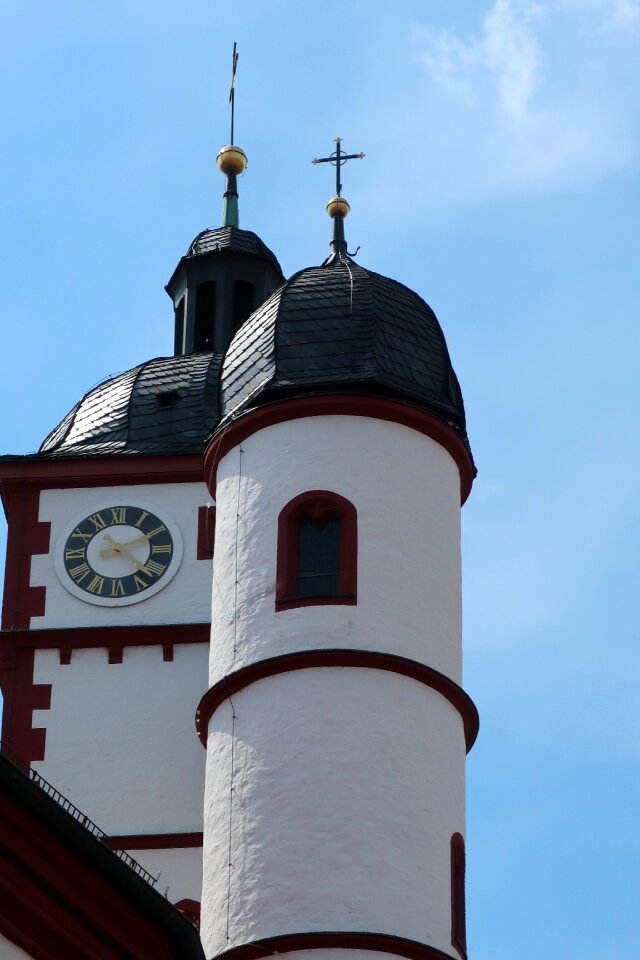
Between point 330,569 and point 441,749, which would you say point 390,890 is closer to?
point 441,749

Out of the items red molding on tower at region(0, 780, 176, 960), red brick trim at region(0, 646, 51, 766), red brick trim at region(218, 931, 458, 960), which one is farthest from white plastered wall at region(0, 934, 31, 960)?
red brick trim at region(0, 646, 51, 766)

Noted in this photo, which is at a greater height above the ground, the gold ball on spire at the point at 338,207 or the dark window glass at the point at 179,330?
the dark window glass at the point at 179,330

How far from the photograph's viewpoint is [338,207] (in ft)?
93.5

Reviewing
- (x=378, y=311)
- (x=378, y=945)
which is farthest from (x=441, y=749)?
(x=378, y=311)

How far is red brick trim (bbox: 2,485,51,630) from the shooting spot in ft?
97.7

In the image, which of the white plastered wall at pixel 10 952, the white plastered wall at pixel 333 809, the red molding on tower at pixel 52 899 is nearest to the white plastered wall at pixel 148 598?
the white plastered wall at pixel 333 809

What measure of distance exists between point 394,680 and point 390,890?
1.92 metres

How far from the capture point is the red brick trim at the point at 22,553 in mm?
29766

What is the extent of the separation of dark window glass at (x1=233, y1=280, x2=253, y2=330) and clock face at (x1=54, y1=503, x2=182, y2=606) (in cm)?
476

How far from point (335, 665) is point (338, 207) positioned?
707 cm

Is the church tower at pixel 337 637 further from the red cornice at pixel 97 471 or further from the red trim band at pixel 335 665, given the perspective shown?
the red cornice at pixel 97 471

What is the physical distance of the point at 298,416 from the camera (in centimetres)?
2455

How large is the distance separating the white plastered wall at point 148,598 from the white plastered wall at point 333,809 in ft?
20.4

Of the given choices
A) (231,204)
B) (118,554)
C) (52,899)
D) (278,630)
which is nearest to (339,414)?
(278,630)
